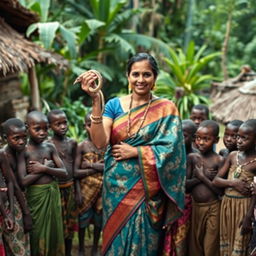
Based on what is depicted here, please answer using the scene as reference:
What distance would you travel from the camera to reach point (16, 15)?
664cm

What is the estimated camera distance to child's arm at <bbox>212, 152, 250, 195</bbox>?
338cm

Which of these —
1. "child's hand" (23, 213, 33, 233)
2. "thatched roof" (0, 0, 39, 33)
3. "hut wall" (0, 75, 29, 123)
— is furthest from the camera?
"hut wall" (0, 75, 29, 123)

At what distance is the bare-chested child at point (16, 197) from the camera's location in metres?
3.43

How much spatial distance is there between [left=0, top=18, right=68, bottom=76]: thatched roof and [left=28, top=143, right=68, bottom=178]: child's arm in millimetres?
1801

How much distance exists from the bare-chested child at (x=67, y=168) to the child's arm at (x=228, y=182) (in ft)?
4.55

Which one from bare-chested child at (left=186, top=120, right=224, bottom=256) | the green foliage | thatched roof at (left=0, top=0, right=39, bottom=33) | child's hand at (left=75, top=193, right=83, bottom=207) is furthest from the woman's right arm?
the green foliage

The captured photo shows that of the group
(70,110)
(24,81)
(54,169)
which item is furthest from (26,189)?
(24,81)

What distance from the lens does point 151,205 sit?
2965 mm

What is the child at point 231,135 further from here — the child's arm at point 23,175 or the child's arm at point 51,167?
the child's arm at point 23,175

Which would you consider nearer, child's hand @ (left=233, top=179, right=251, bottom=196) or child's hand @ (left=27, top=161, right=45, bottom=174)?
child's hand @ (left=233, top=179, right=251, bottom=196)

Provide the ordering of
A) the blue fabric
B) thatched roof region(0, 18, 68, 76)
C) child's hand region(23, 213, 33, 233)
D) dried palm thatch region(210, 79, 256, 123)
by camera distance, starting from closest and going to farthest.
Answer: the blue fabric, child's hand region(23, 213, 33, 233), thatched roof region(0, 18, 68, 76), dried palm thatch region(210, 79, 256, 123)

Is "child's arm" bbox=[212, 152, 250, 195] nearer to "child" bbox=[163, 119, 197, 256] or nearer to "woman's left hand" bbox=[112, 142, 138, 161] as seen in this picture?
"child" bbox=[163, 119, 197, 256]

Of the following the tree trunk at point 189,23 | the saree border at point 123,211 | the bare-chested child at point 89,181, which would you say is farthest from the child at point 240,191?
the tree trunk at point 189,23

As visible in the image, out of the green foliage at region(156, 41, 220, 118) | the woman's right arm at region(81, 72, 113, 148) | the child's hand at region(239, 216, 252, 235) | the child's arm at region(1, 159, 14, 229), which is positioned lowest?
the green foliage at region(156, 41, 220, 118)
